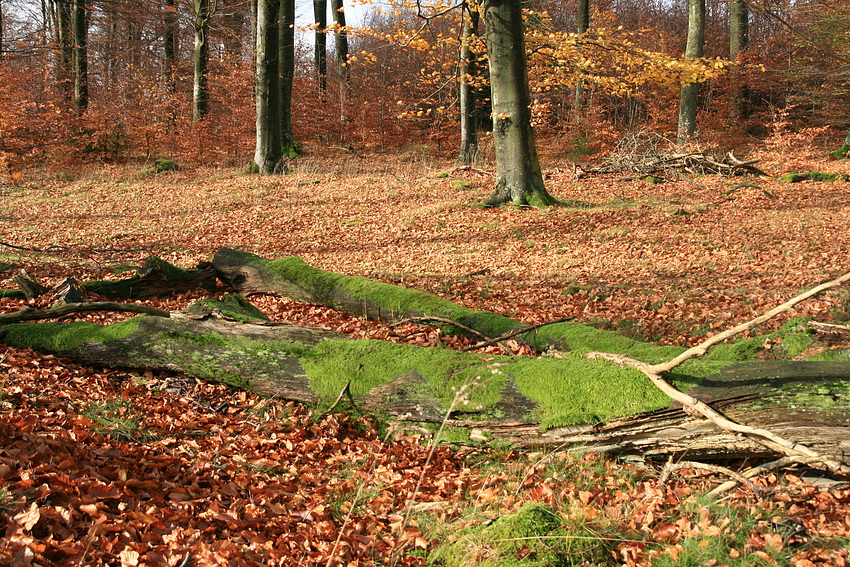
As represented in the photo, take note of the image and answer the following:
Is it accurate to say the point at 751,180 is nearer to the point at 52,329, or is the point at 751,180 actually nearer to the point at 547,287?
the point at 547,287

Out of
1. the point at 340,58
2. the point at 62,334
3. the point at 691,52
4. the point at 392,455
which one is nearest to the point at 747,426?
the point at 392,455

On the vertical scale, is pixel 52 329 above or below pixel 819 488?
above

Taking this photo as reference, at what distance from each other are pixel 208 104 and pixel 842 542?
24.8 metres

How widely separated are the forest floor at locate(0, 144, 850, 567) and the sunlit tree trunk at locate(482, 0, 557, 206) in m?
2.03

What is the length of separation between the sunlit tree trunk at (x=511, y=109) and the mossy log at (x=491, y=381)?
24.4 feet

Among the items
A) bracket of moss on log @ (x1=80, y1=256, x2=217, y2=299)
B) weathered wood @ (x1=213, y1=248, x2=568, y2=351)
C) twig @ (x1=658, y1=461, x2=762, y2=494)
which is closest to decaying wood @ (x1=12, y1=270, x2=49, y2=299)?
bracket of moss on log @ (x1=80, y1=256, x2=217, y2=299)

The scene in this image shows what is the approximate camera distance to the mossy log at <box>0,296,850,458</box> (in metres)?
3.35

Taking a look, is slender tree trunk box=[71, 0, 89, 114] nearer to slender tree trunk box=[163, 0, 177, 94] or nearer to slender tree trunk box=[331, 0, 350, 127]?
slender tree trunk box=[163, 0, 177, 94]

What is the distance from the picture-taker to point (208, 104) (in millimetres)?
23266

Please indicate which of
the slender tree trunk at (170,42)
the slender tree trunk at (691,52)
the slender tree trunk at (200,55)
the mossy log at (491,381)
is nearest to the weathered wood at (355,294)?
the mossy log at (491,381)

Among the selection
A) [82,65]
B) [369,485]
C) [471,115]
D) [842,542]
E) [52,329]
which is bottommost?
[369,485]

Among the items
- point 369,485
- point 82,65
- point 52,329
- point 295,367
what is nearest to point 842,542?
point 369,485

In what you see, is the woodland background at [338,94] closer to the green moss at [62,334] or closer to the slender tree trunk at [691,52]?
the slender tree trunk at [691,52]

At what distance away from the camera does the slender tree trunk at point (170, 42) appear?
23.9m
